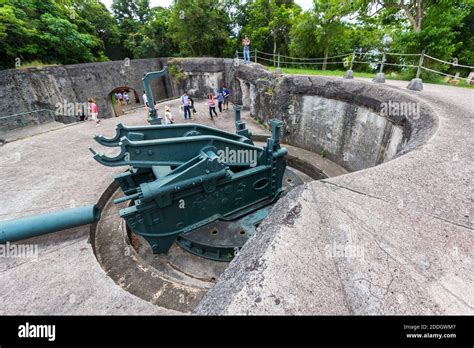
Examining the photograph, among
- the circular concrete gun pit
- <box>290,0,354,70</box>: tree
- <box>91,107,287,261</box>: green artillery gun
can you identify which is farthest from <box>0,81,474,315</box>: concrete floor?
<box>290,0,354,70</box>: tree

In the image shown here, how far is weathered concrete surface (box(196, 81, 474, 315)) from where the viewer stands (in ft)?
3.85

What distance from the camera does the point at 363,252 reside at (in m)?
1.47

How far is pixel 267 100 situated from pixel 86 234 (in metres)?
8.14

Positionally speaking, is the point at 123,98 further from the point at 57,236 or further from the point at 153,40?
the point at 57,236

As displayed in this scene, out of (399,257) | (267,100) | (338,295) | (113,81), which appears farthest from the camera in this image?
(113,81)

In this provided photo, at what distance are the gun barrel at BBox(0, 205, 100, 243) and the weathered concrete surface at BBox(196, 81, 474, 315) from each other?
3.51 meters

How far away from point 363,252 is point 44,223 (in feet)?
15.0

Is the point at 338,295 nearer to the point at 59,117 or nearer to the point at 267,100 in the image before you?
the point at 267,100

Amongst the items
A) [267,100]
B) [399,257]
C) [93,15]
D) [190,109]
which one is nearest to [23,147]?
[190,109]

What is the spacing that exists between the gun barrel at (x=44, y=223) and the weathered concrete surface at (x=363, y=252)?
3507 mm

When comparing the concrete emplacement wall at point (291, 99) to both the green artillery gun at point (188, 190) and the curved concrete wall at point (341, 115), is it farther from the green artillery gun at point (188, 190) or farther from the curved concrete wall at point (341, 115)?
the green artillery gun at point (188, 190)

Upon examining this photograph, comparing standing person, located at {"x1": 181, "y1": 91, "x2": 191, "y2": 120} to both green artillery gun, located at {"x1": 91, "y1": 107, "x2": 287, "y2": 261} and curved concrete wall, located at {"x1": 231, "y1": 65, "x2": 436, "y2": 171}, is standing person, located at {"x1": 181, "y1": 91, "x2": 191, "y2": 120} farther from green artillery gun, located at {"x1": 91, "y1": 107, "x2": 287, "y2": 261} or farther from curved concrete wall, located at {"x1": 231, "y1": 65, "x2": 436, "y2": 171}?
green artillery gun, located at {"x1": 91, "y1": 107, "x2": 287, "y2": 261}

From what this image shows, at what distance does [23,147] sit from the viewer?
7738 mm

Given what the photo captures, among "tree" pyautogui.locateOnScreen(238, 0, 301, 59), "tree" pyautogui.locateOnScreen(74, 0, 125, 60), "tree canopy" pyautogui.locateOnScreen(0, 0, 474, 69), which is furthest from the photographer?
"tree" pyautogui.locateOnScreen(74, 0, 125, 60)
